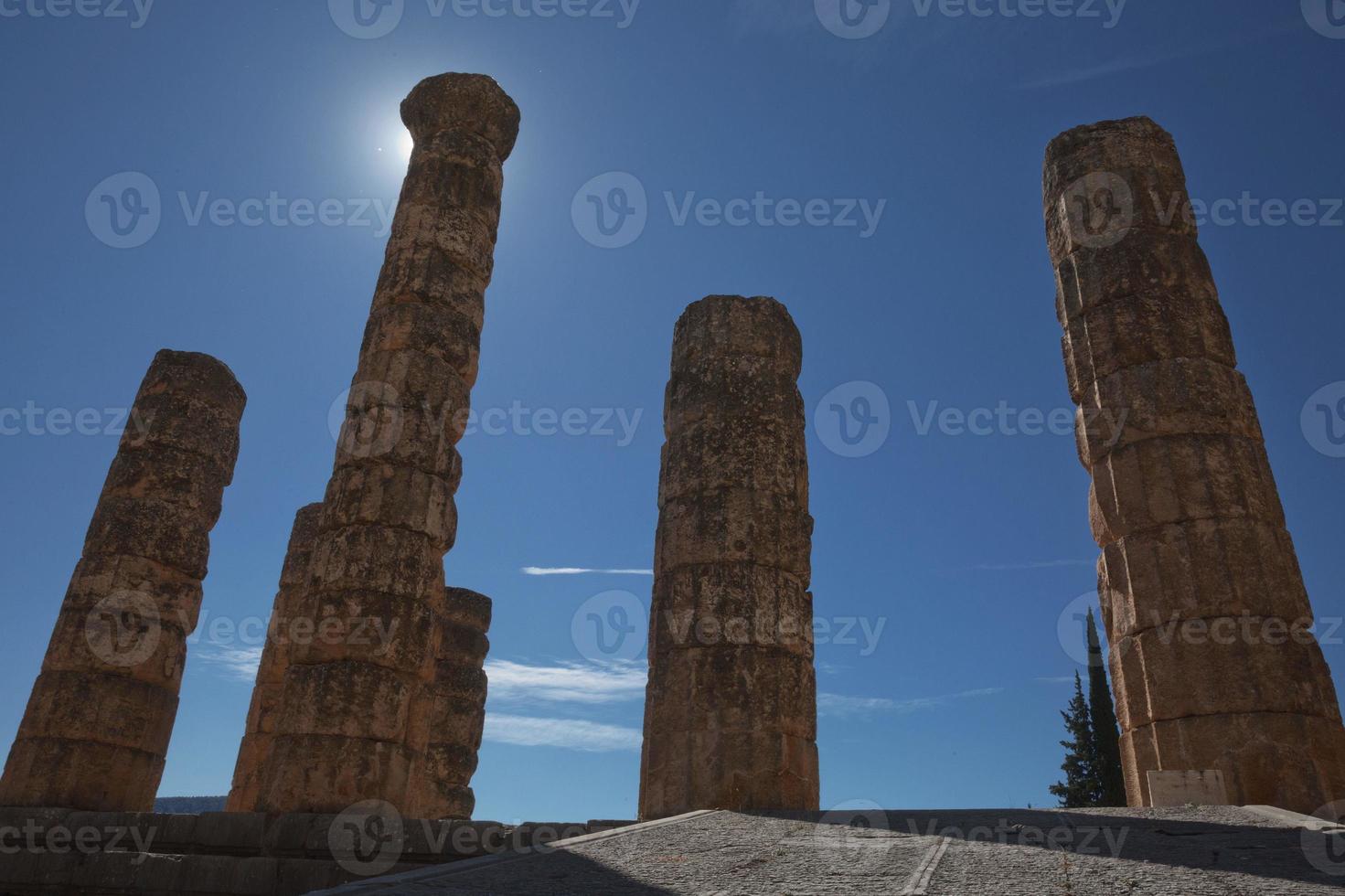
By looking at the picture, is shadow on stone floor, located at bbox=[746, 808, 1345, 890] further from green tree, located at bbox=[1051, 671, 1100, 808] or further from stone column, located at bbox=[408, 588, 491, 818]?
green tree, located at bbox=[1051, 671, 1100, 808]

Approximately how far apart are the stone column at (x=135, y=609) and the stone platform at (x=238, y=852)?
2583mm

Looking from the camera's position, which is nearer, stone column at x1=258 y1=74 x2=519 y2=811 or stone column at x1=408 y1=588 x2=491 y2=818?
stone column at x1=258 y1=74 x2=519 y2=811

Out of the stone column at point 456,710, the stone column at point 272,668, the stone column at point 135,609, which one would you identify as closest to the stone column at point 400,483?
the stone column at point 272,668

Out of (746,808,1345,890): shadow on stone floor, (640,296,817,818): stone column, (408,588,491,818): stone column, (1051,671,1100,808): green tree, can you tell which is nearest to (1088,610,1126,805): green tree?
(1051,671,1100,808): green tree

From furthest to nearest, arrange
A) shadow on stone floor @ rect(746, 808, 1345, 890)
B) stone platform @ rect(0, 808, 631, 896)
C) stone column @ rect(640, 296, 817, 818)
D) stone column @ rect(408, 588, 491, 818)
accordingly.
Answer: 1. stone column @ rect(408, 588, 491, 818)
2. stone column @ rect(640, 296, 817, 818)
3. stone platform @ rect(0, 808, 631, 896)
4. shadow on stone floor @ rect(746, 808, 1345, 890)

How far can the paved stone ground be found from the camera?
406 cm

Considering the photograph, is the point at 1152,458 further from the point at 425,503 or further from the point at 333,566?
the point at 333,566

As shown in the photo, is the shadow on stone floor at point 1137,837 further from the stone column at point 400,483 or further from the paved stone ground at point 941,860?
the stone column at point 400,483

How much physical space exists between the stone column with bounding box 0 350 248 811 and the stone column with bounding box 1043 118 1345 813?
12067mm

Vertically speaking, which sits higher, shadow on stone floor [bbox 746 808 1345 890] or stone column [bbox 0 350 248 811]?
stone column [bbox 0 350 248 811]

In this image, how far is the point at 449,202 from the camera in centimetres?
1261

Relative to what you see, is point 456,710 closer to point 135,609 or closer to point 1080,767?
point 135,609

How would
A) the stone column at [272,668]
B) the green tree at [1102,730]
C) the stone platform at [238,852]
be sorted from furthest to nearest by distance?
the green tree at [1102,730] < the stone column at [272,668] < the stone platform at [238,852]

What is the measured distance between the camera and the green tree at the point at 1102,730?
86.4 feet
